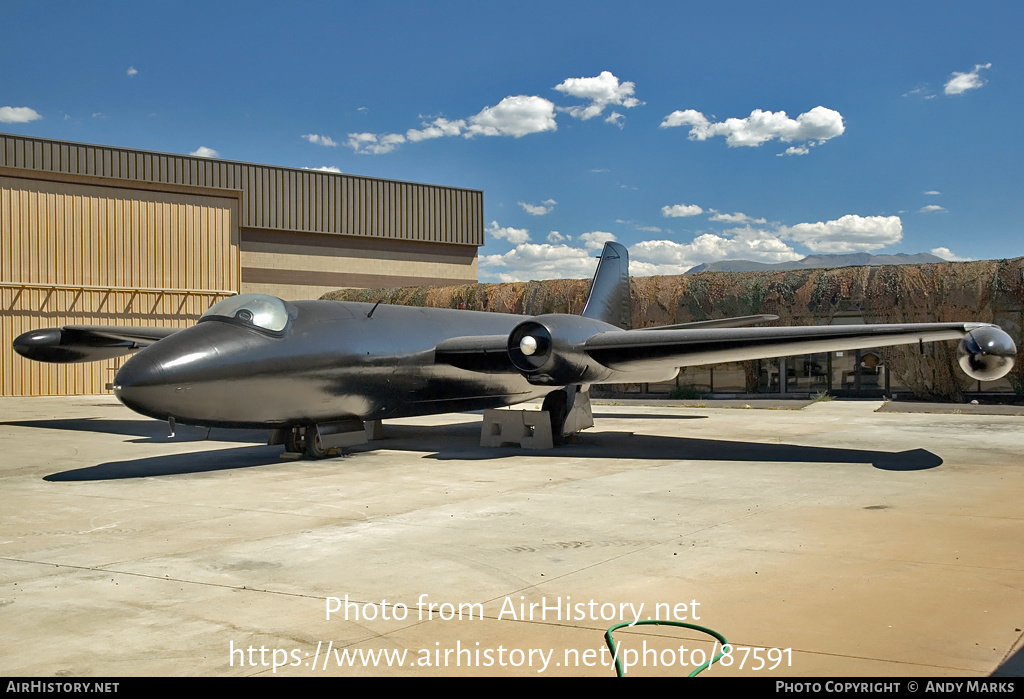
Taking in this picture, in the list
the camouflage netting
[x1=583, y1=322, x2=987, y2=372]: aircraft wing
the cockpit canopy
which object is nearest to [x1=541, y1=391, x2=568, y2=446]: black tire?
[x1=583, y1=322, x2=987, y2=372]: aircraft wing

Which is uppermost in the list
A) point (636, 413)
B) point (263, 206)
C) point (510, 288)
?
point (263, 206)

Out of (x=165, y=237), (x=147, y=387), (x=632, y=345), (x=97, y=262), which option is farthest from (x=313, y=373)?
(x=165, y=237)

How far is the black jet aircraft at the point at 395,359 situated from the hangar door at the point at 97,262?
73.1 feet

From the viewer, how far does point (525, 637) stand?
4887mm

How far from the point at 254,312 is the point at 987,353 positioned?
1025 cm

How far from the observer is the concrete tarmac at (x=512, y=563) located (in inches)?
183

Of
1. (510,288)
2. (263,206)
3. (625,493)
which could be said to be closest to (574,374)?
(625,493)

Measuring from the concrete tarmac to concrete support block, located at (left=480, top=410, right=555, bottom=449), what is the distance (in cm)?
182

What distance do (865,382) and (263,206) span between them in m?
30.4

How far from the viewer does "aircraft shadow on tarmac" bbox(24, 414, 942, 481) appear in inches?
496

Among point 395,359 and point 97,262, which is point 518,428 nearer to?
point 395,359

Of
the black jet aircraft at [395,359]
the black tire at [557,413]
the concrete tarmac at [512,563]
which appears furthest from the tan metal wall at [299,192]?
the black tire at [557,413]
